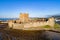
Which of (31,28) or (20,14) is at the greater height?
(20,14)

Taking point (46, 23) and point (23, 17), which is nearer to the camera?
point (46, 23)

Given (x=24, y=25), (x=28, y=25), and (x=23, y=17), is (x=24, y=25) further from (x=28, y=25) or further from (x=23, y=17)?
(x=23, y=17)

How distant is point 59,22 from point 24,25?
6.06 meters

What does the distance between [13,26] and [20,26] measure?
3.93 ft

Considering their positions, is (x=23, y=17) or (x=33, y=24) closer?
(x=33, y=24)

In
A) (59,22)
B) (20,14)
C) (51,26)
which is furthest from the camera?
(20,14)

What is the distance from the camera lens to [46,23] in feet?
75.2

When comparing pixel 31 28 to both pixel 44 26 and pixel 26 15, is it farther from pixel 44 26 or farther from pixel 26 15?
pixel 26 15

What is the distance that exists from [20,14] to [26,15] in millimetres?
1091

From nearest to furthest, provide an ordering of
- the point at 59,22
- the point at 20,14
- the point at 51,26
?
the point at 51,26 → the point at 59,22 → the point at 20,14

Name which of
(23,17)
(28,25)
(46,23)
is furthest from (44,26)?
(23,17)

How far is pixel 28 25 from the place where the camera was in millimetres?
22609

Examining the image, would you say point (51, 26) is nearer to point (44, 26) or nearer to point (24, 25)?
point (44, 26)

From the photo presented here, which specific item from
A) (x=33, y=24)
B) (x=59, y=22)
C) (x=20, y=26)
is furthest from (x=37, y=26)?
(x=59, y=22)
